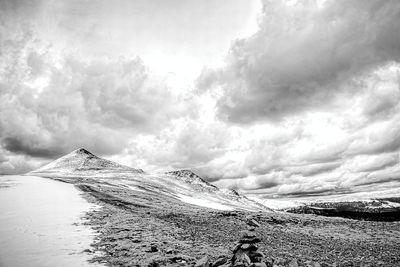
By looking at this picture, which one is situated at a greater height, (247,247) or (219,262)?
(247,247)

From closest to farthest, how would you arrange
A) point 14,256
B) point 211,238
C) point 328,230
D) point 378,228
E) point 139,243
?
point 14,256 → point 139,243 → point 211,238 → point 328,230 → point 378,228

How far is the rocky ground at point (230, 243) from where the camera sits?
1373 cm

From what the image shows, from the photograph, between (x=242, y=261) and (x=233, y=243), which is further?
(x=233, y=243)

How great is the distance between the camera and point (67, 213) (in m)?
26.1

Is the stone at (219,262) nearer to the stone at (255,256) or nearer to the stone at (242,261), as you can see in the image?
the stone at (242,261)

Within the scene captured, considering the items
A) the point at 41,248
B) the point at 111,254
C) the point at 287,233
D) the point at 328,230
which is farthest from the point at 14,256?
the point at 328,230

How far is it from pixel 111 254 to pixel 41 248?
4377 mm

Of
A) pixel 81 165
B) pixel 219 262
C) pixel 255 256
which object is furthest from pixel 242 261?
pixel 81 165

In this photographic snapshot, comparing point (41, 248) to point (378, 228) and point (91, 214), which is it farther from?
point (378, 228)

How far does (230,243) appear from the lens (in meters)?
19.5

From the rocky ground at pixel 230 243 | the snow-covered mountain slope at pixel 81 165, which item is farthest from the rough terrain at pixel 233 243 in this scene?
the snow-covered mountain slope at pixel 81 165

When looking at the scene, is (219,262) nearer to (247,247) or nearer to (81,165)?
(247,247)

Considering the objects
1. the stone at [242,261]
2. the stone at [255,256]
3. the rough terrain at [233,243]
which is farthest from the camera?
the rough terrain at [233,243]

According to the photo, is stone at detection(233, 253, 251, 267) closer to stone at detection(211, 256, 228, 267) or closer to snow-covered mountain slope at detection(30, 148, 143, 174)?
stone at detection(211, 256, 228, 267)
